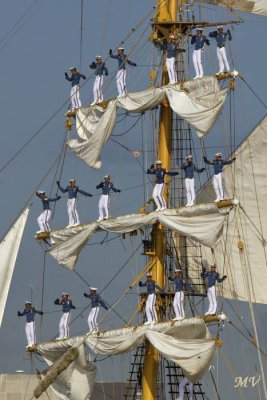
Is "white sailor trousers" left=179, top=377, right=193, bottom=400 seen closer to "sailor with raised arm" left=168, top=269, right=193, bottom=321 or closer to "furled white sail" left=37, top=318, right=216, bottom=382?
"furled white sail" left=37, top=318, right=216, bottom=382

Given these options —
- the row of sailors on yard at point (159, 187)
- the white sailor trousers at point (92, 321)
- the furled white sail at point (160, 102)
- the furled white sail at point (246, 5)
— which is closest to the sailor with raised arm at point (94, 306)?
the white sailor trousers at point (92, 321)

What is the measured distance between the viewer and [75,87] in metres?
60.4

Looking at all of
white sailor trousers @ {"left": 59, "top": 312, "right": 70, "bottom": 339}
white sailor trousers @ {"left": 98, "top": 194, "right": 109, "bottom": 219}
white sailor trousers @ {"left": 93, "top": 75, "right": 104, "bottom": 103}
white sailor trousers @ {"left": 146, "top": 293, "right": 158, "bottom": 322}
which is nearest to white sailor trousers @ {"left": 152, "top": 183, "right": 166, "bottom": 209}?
white sailor trousers @ {"left": 98, "top": 194, "right": 109, "bottom": 219}

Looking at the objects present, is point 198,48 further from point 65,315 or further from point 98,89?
point 65,315

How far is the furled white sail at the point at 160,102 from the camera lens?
192ft

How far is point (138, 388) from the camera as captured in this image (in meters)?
58.3

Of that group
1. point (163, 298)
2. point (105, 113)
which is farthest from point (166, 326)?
point (105, 113)

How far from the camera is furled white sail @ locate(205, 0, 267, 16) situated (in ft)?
203

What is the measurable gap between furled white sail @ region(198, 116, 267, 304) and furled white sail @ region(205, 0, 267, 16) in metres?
3.03

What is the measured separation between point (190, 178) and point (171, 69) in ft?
11.4

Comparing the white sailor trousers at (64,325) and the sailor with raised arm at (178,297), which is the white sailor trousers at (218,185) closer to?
the sailor with raised arm at (178,297)

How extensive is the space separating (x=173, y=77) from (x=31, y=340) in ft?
25.7

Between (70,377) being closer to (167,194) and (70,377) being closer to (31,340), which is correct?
(31,340)

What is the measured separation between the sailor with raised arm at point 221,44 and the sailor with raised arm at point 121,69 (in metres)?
2.23
